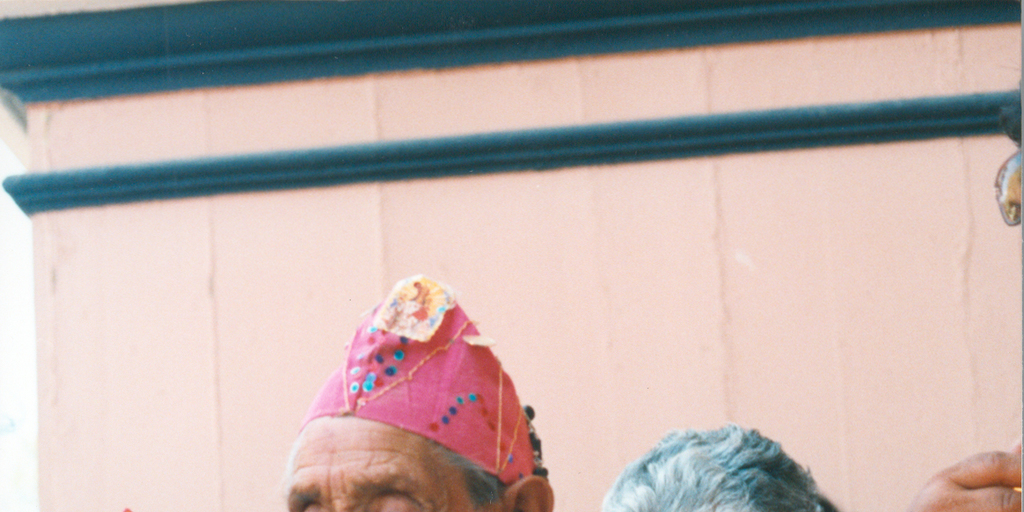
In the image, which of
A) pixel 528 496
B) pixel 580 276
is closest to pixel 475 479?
pixel 528 496

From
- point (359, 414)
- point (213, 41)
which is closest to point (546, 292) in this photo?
point (359, 414)

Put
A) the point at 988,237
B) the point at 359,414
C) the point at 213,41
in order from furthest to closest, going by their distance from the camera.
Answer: the point at 213,41, the point at 988,237, the point at 359,414

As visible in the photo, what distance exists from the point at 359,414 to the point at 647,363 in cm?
81

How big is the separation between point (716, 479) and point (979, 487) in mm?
427

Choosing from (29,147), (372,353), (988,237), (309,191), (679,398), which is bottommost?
(679,398)

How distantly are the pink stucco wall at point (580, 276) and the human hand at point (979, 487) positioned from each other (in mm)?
465

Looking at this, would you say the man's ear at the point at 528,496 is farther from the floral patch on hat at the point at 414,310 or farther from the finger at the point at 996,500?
the finger at the point at 996,500

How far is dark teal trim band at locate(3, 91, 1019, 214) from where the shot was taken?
2.04 metres

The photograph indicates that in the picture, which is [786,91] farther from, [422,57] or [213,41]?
[213,41]

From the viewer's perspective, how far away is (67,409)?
84.0 inches

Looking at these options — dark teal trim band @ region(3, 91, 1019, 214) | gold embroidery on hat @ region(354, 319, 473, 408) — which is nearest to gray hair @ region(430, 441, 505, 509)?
gold embroidery on hat @ region(354, 319, 473, 408)

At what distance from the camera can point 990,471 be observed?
1.48 metres

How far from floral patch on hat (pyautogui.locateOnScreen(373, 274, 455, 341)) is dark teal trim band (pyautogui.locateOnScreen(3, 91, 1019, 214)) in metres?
0.66

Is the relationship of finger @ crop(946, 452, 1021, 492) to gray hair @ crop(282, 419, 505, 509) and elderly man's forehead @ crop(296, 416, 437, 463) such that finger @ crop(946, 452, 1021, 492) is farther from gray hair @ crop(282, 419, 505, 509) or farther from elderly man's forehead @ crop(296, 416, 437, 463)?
elderly man's forehead @ crop(296, 416, 437, 463)
